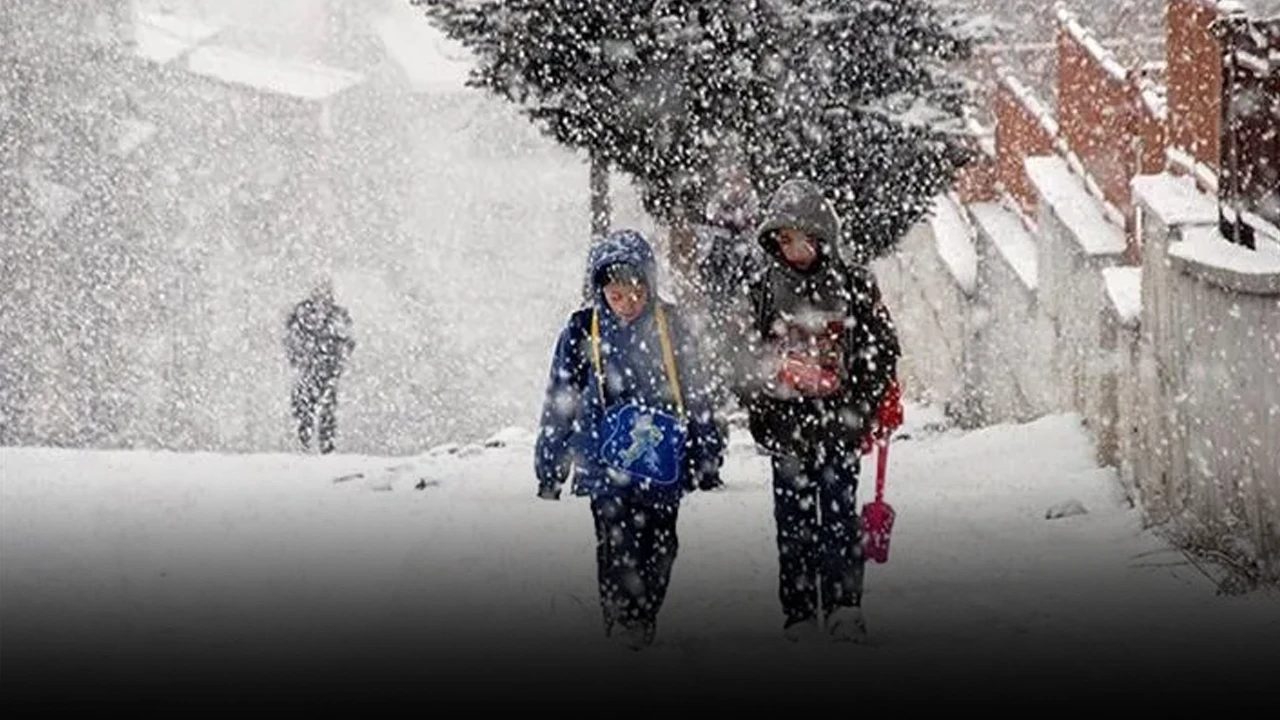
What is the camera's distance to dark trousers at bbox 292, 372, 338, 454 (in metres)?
18.8

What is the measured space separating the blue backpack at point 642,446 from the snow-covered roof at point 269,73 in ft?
145

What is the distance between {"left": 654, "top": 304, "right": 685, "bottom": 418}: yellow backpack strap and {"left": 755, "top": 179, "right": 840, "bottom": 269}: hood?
39 centimetres

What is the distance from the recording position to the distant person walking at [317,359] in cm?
1888

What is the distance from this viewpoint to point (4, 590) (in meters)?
8.27

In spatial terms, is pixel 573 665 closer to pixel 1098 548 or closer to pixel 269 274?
pixel 1098 548

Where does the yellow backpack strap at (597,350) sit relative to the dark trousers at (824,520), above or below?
above

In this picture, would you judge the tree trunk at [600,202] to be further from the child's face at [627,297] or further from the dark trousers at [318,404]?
the child's face at [627,297]

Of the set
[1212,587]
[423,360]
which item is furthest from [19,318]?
[1212,587]

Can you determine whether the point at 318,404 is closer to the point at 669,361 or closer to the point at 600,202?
the point at 600,202

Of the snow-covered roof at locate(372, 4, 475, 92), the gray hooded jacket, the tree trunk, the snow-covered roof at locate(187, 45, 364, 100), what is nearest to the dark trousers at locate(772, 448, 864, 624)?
the gray hooded jacket

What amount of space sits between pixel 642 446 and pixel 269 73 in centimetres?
4625

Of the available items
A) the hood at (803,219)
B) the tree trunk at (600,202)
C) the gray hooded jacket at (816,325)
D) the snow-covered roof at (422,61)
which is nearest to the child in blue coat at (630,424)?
the gray hooded jacket at (816,325)

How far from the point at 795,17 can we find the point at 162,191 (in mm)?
33037

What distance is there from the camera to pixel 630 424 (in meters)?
6.61
